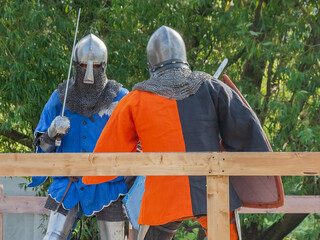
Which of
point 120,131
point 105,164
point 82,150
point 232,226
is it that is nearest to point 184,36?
point 82,150

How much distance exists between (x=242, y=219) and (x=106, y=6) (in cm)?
263

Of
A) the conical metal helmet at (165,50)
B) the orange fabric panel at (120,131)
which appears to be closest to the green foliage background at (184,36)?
the conical metal helmet at (165,50)

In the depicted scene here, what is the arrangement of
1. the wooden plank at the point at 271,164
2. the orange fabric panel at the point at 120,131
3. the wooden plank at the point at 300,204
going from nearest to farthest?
the wooden plank at the point at 271,164
the orange fabric panel at the point at 120,131
the wooden plank at the point at 300,204

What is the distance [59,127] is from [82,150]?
0.26 m

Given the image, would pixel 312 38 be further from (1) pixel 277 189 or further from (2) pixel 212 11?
(1) pixel 277 189

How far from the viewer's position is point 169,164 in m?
2.71

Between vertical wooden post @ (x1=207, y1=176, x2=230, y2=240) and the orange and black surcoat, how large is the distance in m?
0.38

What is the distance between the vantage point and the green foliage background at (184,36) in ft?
21.1

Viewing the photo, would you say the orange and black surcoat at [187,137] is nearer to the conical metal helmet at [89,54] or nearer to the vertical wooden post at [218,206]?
the vertical wooden post at [218,206]

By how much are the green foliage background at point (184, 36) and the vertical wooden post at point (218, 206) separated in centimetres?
356

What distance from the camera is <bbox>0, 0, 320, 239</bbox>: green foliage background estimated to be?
6430 millimetres

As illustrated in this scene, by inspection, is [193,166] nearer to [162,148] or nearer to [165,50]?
[162,148]

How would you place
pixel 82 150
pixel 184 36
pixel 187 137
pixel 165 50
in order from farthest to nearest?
pixel 184 36 < pixel 82 150 < pixel 165 50 < pixel 187 137

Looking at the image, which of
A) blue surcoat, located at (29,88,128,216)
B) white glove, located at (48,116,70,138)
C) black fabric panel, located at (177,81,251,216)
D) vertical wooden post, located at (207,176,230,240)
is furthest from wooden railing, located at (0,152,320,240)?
blue surcoat, located at (29,88,128,216)
